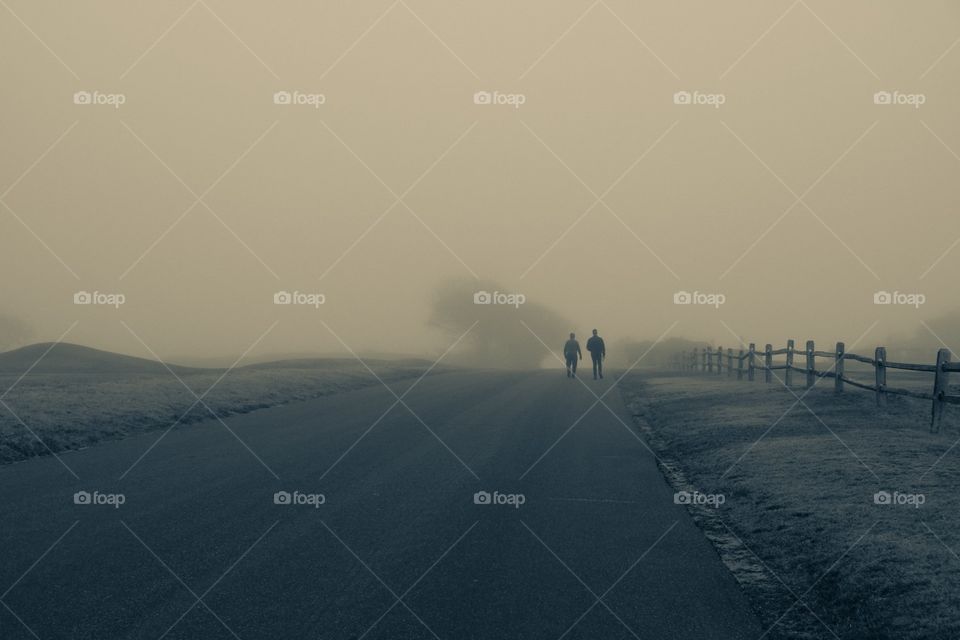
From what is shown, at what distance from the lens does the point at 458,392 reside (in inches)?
1031

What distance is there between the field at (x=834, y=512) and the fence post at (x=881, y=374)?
35 centimetres

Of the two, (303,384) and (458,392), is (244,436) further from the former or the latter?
(303,384)

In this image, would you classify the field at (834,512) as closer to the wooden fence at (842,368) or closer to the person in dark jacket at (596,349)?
the wooden fence at (842,368)

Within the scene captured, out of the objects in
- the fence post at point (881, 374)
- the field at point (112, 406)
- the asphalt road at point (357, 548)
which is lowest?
the asphalt road at point (357, 548)

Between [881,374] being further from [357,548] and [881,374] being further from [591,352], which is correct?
[591,352]

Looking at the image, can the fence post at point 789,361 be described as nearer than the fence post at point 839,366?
No

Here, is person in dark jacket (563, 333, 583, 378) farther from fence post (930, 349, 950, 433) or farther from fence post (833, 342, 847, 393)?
fence post (930, 349, 950, 433)

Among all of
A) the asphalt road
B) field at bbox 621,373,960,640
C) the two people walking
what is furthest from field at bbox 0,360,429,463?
the two people walking

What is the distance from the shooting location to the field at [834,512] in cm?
555

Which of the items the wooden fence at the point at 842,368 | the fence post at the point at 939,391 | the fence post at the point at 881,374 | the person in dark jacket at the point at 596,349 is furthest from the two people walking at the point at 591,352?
the fence post at the point at 939,391

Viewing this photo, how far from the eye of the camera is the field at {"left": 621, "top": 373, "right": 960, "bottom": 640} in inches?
218

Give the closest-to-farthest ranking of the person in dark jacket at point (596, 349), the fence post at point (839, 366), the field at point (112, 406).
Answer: the field at point (112, 406)
the fence post at point (839, 366)
the person in dark jacket at point (596, 349)

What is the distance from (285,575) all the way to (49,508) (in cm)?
383

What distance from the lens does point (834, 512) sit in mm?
8094
